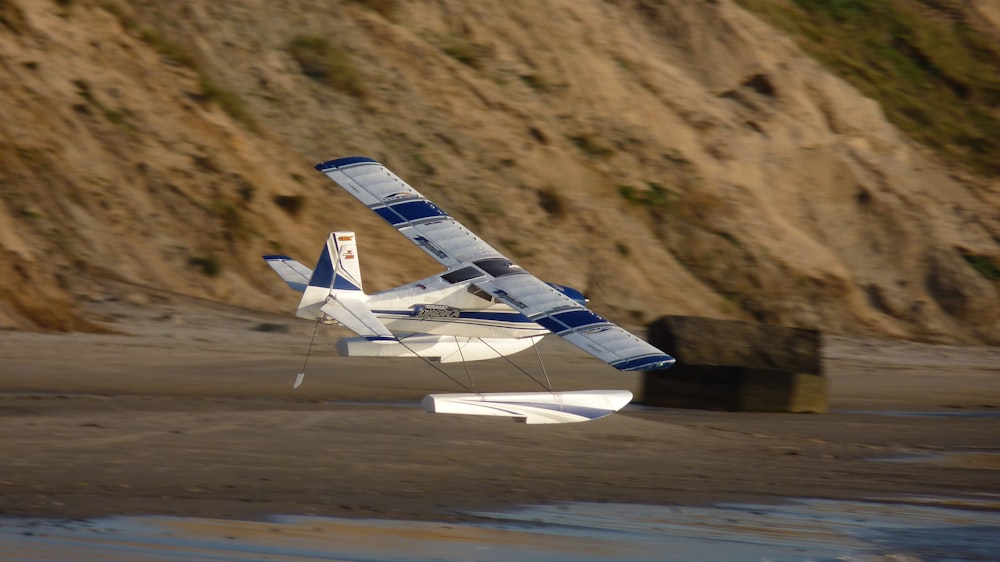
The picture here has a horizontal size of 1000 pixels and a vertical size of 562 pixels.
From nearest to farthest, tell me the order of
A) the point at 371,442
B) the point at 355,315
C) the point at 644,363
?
the point at 644,363, the point at 371,442, the point at 355,315

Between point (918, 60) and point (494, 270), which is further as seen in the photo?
point (918, 60)

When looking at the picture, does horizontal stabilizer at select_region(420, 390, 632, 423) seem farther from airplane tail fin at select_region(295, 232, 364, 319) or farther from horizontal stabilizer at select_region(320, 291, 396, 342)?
airplane tail fin at select_region(295, 232, 364, 319)

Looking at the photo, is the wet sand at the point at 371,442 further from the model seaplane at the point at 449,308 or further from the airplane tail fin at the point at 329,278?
the airplane tail fin at the point at 329,278

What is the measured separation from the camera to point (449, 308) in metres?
17.2

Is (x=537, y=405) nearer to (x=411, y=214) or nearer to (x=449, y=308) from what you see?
(x=449, y=308)

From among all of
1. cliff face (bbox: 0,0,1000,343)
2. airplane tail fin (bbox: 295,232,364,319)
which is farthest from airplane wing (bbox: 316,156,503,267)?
cliff face (bbox: 0,0,1000,343)

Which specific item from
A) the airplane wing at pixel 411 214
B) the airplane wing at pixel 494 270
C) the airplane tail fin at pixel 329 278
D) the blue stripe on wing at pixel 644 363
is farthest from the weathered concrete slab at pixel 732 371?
the blue stripe on wing at pixel 644 363

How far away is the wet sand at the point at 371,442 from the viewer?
36.2ft

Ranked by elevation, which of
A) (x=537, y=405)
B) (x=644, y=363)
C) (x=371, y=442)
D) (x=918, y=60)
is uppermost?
(x=918, y=60)

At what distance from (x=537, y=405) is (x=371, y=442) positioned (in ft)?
9.29

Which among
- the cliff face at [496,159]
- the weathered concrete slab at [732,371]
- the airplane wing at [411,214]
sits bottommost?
the weathered concrete slab at [732,371]

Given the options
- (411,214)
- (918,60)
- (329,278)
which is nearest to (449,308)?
(411,214)

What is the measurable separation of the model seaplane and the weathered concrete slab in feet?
5.64

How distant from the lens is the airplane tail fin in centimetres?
1641
